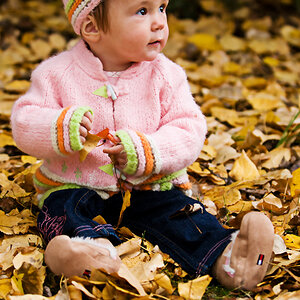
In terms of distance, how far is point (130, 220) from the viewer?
5.68 ft

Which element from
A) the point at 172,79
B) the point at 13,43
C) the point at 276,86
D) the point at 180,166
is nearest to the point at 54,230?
the point at 180,166

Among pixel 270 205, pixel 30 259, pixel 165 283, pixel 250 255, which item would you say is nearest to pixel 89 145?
pixel 30 259

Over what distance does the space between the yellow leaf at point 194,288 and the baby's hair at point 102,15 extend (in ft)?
2.79

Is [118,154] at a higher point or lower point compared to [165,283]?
higher

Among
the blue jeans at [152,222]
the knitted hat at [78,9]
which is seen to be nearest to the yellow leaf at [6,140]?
the blue jeans at [152,222]

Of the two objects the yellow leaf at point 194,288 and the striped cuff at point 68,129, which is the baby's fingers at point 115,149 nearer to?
the striped cuff at point 68,129

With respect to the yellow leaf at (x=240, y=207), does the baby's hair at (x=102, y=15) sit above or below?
above

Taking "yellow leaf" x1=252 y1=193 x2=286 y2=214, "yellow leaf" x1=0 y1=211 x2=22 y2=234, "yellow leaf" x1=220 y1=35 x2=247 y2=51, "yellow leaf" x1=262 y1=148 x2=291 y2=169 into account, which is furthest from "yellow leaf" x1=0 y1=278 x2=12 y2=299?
"yellow leaf" x1=220 y1=35 x2=247 y2=51

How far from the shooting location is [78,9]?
1.62 meters

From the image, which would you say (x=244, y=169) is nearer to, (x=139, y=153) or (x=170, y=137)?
(x=170, y=137)

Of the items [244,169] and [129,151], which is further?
[244,169]

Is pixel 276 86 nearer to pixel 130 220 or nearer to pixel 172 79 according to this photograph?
pixel 172 79

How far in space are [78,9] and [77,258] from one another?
2.64 ft

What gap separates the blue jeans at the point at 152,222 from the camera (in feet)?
4.99
